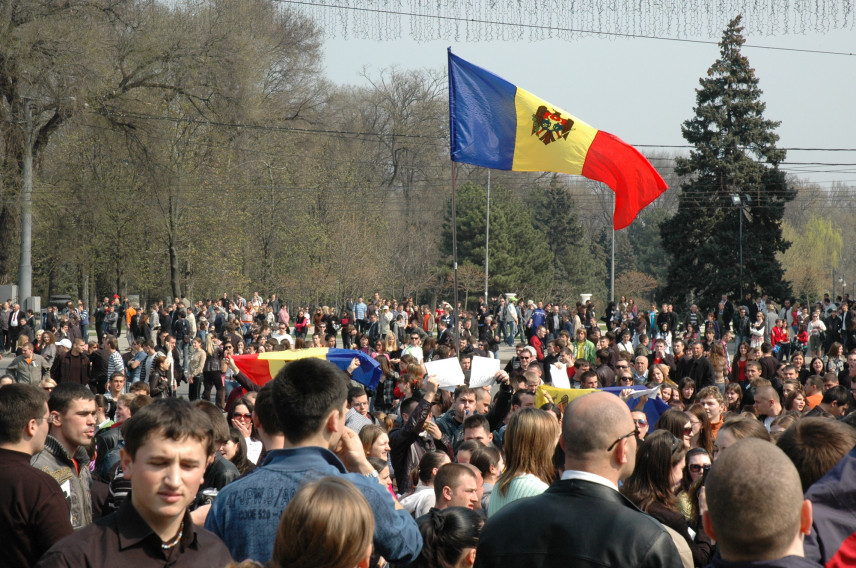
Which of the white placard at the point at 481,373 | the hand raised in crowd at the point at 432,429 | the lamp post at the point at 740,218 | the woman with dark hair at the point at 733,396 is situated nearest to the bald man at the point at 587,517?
the hand raised in crowd at the point at 432,429

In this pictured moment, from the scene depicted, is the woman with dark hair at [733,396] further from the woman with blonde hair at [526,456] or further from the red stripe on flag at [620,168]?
the woman with blonde hair at [526,456]

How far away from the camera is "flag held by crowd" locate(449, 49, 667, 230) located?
12625 mm

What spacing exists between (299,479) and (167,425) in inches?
19.2

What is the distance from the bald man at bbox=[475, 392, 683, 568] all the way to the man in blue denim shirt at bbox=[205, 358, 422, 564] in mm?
332

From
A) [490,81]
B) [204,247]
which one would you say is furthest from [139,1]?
[490,81]

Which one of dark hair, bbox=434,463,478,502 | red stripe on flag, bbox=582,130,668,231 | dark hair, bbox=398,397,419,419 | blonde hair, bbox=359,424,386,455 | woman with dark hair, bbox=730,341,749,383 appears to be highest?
red stripe on flag, bbox=582,130,668,231

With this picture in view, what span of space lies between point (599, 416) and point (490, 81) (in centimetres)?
1038

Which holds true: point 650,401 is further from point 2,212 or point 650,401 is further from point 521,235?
point 521,235

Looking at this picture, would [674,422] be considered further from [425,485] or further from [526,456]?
[526,456]

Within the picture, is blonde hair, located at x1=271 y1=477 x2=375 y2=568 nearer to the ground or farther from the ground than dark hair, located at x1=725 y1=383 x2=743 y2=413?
farther from the ground

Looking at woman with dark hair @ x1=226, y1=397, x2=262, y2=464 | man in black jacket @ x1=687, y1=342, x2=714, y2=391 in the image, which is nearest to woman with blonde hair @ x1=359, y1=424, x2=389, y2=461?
woman with dark hair @ x1=226, y1=397, x2=262, y2=464

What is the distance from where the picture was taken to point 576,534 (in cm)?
309

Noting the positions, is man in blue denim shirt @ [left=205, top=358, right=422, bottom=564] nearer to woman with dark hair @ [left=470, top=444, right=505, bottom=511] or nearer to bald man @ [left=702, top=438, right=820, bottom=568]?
bald man @ [left=702, top=438, right=820, bottom=568]

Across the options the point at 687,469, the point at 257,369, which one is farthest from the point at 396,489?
the point at 257,369
